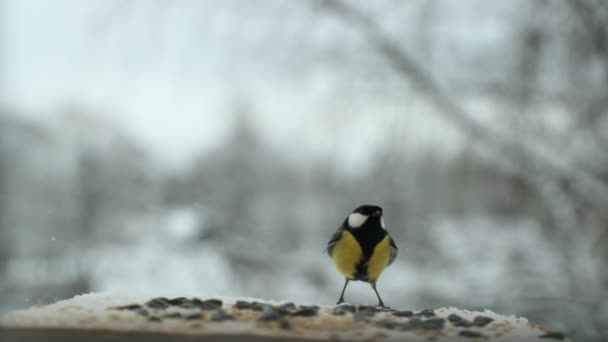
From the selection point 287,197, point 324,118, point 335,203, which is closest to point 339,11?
point 324,118

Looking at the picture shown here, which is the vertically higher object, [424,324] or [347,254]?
[347,254]

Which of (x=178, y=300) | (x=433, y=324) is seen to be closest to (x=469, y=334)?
(x=433, y=324)

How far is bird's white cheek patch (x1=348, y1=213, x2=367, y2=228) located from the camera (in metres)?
1.25

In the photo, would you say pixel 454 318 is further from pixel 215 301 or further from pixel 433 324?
pixel 215 301

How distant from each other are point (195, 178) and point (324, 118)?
253 centimetres

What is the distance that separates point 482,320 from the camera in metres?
1.07

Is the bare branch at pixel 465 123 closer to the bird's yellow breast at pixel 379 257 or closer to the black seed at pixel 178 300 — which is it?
the bird's yellow breast at pixel 379 257

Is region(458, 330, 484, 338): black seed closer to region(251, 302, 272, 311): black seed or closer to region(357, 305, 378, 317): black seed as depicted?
region(357, 305, 378, 317): black seed

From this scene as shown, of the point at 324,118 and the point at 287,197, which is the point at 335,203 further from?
the point at 287,197

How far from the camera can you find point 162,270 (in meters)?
4.09

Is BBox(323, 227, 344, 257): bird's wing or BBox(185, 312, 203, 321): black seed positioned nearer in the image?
BBox(185, 312, 203, 321): black seed

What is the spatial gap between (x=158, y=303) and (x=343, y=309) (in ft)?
Result: 0.99

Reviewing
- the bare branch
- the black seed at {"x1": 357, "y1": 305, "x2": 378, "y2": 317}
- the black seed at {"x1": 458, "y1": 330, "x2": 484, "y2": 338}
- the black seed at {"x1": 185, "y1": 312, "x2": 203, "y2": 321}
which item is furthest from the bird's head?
the bare branch

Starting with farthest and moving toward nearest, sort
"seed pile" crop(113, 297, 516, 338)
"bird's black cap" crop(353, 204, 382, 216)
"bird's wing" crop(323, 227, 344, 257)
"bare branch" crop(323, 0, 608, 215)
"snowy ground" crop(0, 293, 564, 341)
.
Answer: "bare branch" crop(323, 0, 608, 215), "bird's wing" crop(323, 227, 344, 257), "bird's black cap" crop(353, 204, 382, 216), "seed pile" crop(113, 297, 516, 338), "snowy ground" crop(0, 293, 564, 341)
